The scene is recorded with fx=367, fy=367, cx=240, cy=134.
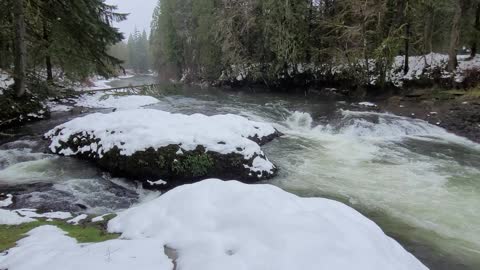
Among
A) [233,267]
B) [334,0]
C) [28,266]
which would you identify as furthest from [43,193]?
[334,0]

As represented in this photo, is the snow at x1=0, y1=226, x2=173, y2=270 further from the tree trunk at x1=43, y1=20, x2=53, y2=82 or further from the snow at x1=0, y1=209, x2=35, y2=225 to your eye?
the tree trunk at x1=43, y1=20, x2=53, y2=82

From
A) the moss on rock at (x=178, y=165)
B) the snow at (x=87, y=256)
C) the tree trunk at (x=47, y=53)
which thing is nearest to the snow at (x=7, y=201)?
the moss on rock at (x=178, y=165)

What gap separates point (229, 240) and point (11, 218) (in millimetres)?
3057

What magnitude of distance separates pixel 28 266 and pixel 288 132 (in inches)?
415

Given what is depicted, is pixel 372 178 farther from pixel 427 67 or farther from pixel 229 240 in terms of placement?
pixel 427 67

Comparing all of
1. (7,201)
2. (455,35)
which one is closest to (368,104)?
(455,35)

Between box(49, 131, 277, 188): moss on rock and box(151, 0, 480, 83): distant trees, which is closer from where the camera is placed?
box(49, 131, 277, 188): moss on rock

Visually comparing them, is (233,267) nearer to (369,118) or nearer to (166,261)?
(166,261)

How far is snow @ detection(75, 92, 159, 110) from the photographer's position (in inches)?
650

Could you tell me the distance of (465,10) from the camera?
18891mm

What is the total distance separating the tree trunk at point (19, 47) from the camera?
38.7ft

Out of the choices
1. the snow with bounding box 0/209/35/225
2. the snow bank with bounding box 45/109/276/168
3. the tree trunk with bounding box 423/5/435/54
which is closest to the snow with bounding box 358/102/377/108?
the tree trunk with bounding box 423/5/435/54

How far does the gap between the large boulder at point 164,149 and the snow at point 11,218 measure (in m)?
2.74

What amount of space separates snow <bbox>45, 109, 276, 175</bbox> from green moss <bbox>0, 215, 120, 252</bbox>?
3112 mm
